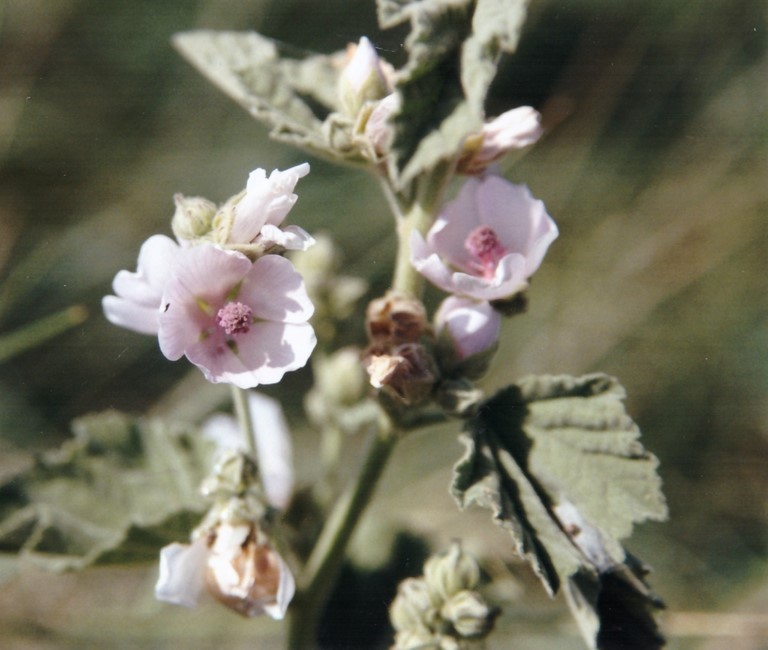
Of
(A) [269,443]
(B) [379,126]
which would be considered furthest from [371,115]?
(A) [269,443]

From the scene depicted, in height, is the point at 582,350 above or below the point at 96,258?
below

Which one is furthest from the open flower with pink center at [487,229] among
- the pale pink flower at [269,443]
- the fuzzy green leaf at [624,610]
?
the pale pink flower at [269,443]

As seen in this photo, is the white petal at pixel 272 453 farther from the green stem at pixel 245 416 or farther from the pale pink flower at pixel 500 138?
the pale pink flower at pixel 500 138

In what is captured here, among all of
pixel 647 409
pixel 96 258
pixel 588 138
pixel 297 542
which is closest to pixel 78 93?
pixel 96 258

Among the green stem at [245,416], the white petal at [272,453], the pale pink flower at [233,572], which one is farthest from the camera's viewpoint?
the white petal at [272,453]

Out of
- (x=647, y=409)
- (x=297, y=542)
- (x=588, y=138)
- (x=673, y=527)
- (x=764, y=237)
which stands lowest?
(x=673, y=527)

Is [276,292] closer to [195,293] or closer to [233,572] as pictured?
[195,293]

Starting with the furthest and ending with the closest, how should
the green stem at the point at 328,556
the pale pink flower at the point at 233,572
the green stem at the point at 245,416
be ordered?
the green stem at the point at 328,556 → the green stem at the point at 245,416 → the pale pink flower at the point at 233,572

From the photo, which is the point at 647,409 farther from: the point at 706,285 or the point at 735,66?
the point at 735,66
